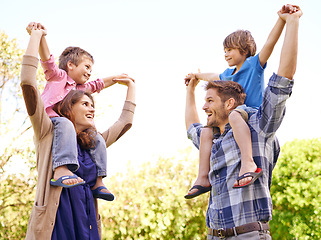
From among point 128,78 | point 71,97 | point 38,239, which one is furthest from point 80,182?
point 128,78

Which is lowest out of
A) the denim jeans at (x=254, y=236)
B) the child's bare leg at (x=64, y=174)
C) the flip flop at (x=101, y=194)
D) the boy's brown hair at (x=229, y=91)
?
the denim jeans at (x=254, y=236)

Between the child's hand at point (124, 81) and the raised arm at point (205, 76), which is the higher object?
the child's hand at point (124, 81)

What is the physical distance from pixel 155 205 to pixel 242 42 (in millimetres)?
6483

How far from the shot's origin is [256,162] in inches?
109

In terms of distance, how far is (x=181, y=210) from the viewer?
9383 mm

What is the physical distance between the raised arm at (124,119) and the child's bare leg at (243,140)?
112cm

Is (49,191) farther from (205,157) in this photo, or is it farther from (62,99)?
(205,157)

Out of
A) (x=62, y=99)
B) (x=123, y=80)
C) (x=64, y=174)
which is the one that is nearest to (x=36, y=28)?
(x=62, y=99)

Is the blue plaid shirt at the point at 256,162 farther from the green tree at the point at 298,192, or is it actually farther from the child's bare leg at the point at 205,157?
the green tree at the point at 298,192

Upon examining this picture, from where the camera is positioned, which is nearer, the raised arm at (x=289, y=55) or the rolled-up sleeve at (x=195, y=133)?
the raised arm at (x=289, y=55)

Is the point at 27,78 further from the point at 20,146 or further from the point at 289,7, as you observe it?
the point at 20,146

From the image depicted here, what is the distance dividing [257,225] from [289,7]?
4.43ft

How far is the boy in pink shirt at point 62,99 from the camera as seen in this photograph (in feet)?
9.43

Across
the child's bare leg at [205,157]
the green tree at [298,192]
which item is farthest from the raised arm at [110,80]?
the green tree at [298,192]
